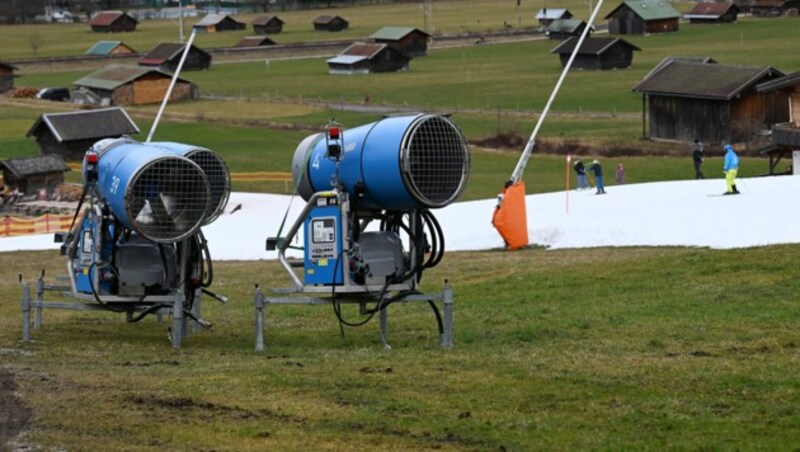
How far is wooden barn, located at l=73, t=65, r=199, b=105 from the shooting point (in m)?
116

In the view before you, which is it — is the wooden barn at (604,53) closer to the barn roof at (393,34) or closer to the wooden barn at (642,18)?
the barn roof at (393,34)

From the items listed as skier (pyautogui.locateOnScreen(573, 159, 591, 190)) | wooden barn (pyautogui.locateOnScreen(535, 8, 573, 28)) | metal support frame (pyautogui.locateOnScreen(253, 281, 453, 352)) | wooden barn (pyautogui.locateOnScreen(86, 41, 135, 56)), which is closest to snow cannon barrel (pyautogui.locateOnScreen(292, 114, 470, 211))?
metal support frame (pyautogui.locateOnScreen(253, 281, 453, 352))

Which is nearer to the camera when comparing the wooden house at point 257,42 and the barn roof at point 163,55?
the barn roof at point 163,55

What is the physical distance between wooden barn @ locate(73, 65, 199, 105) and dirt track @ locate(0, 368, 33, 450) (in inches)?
3898

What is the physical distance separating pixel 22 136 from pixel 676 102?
4068 centimetres

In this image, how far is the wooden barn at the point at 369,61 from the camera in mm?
137125

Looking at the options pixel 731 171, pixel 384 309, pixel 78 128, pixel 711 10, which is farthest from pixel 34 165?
pixel 711 10

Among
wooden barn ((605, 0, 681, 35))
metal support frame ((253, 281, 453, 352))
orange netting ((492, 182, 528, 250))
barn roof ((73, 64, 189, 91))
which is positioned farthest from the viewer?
wooden barn ((605, 0, 681, 35))

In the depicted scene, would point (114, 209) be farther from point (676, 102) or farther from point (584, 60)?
point (584, 60)

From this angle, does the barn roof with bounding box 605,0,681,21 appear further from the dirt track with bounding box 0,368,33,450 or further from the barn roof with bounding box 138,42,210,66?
the dirt track with bounding box 0,368,33,450

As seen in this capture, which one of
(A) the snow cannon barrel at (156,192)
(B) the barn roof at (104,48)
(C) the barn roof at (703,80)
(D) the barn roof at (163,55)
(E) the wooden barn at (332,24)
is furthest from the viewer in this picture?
(E) the wooden barn at (332,24)

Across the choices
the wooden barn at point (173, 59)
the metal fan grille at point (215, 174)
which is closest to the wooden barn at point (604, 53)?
the wooden barn at point (173, 59)

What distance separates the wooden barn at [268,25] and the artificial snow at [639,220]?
471ft

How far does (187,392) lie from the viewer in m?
16.9
